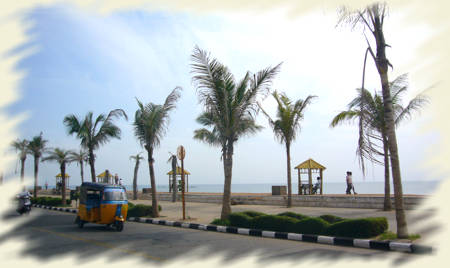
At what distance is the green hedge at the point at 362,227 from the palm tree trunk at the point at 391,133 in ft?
2.10

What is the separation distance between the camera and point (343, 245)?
32.6 feet

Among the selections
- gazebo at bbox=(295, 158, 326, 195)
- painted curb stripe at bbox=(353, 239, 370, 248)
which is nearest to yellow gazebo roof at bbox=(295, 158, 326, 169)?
gazebo at bbox=(295, 158, 326, 195)

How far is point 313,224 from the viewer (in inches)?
445

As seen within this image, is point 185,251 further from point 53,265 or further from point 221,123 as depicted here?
point 221,123

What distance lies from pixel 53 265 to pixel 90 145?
17267 mm

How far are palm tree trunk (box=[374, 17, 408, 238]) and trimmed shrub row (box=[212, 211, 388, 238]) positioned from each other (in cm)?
73

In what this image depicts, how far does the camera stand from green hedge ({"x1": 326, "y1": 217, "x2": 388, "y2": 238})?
998cm

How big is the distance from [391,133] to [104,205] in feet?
32.3

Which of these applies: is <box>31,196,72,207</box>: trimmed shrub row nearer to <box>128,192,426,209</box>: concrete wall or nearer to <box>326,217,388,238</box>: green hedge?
<box>128,192,426,209</box>: concrete wall

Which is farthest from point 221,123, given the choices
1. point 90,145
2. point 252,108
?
point 90,145

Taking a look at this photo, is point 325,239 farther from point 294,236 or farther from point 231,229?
point 231,229

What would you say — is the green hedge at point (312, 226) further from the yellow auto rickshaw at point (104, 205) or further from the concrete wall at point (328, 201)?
the concrete wall at point (328, 201)

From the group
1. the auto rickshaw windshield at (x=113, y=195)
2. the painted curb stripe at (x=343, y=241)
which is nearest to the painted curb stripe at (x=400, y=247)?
the painted curb stripe at (x=343, y=241)

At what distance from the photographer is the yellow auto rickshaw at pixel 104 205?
13.9 metres
